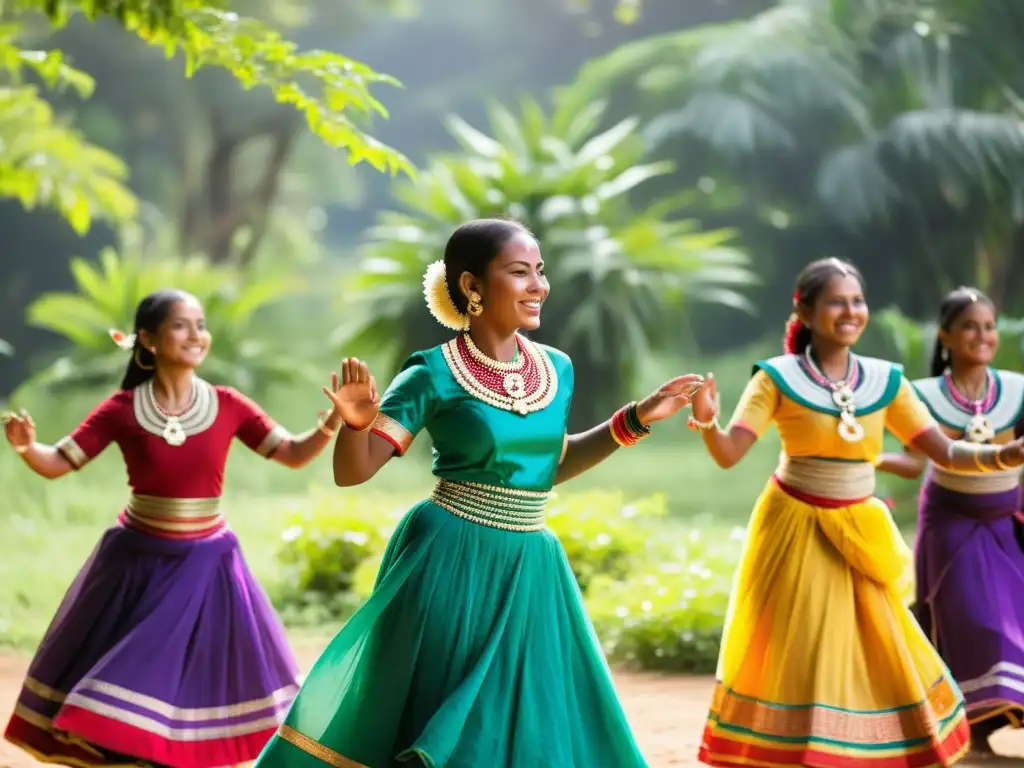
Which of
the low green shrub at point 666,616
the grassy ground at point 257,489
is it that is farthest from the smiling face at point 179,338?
the grassy ground at point 257,489

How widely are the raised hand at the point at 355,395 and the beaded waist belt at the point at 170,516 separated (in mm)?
1658

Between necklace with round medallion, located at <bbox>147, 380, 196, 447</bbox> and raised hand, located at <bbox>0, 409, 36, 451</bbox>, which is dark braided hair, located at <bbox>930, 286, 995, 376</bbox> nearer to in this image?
necklace with round medallion, located at <bbox>147, 380, 196, 447</bbox>

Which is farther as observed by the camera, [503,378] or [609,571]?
[609,571]

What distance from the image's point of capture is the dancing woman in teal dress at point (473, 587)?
3283 mm

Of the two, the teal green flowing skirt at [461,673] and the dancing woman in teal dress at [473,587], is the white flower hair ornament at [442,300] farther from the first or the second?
the teal green flowing skirt at [461,673]

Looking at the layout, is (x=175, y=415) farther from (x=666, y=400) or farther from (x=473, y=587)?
(x=666, y=400)

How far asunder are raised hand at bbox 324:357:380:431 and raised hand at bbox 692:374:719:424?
47.0 inches

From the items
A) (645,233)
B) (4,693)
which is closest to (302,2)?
(645,233)

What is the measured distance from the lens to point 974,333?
5.20m

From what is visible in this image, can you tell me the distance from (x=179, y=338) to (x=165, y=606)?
36.9 inches

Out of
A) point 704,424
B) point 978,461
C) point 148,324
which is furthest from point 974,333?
point 148,324

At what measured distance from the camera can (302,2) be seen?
60.4 feet

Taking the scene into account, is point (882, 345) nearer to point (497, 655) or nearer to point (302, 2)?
A: point (302, 2)

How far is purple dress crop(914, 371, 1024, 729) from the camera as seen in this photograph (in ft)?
15.9
